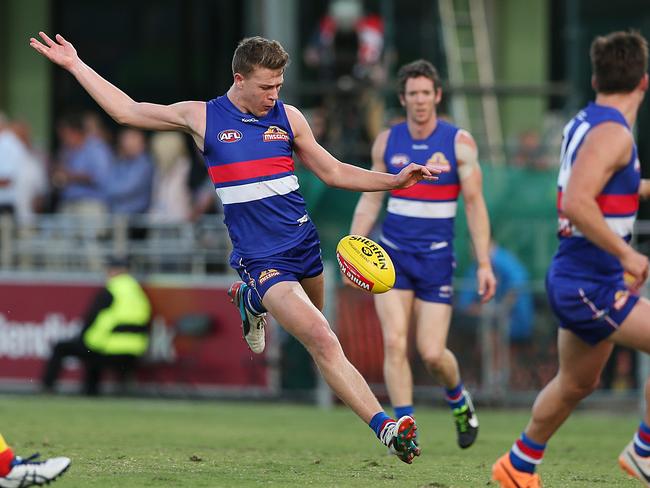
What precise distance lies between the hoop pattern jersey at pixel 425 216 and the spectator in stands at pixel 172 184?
745 centimetres

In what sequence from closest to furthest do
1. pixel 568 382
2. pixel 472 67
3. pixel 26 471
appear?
pixel 26 471 → pixel 568 382 → pixel 472 67

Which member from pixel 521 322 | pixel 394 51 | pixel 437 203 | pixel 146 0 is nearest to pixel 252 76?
pixel 437 203

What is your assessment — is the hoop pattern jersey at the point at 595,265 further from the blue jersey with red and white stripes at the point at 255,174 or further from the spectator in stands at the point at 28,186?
the spectator in stands at the point at 28,186

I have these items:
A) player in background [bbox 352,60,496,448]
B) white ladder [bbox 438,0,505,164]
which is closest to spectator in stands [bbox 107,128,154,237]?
white ladder [bbox 438,0,505,164]

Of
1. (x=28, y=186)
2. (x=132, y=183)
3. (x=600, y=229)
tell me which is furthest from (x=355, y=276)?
(x=28, y=186)

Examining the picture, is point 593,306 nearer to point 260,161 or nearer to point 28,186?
point 260,161

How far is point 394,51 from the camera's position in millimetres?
19984

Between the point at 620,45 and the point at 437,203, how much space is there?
3611 millimetres

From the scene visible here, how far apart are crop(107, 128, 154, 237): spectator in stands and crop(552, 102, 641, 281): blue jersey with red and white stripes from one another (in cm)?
1164

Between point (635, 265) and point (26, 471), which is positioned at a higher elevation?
point (635, 265)

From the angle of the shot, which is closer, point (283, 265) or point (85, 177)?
point (283, 265)

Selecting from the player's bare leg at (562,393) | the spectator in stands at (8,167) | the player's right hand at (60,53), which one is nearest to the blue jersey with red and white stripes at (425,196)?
the player's right hand at (60,53)

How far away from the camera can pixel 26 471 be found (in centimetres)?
759

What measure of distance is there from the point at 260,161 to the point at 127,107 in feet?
2.87
